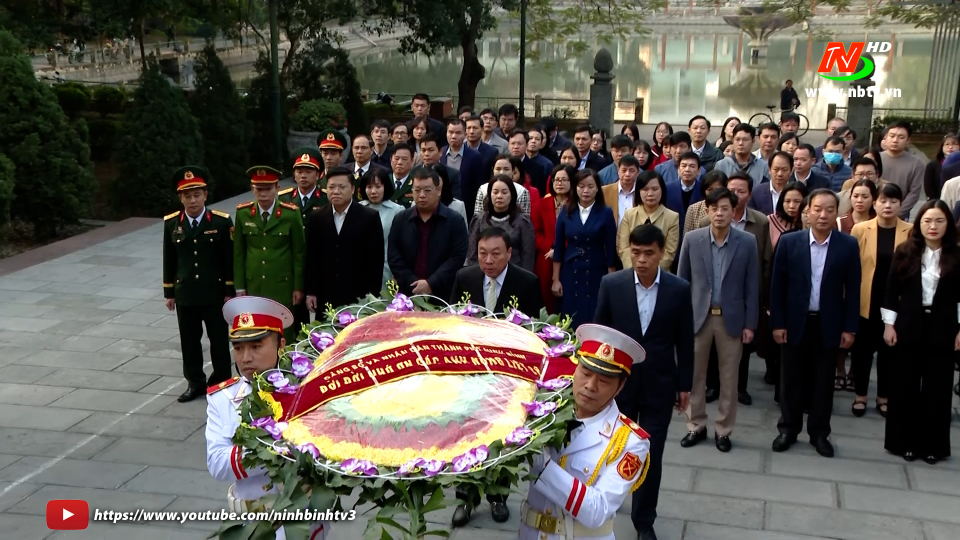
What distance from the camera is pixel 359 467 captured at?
110 inches

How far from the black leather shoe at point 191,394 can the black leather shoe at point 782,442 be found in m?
4.19

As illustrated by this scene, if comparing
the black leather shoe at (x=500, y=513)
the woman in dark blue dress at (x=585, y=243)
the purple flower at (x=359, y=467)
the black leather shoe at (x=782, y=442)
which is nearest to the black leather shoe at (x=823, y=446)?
the black leather shoe at (x=782, y=442)

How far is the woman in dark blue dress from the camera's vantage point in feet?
22.8

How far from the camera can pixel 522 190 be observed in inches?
295

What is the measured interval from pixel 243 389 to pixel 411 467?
114 cm

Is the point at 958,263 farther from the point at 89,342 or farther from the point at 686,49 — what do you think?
the point at 686,49

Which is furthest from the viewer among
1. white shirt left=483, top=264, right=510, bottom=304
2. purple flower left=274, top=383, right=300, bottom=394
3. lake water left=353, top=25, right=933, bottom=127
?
lake water left=353, top=25, right=933, bottom=127

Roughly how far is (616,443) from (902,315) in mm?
3440

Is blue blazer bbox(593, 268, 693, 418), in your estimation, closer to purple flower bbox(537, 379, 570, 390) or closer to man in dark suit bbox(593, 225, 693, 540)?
man in dark suit bbox(593, 225, 693, 540)

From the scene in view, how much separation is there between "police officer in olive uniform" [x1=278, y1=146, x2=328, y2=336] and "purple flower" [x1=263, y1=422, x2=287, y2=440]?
4069 mm

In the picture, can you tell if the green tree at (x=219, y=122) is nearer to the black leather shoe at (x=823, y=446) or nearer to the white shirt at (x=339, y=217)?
the white shirt at (x=339, y=217)

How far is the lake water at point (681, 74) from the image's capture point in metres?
29.3

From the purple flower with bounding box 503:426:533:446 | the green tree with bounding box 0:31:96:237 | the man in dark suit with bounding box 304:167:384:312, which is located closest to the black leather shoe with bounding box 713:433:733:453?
the man in dark suit with bounding box 304:167:384:312

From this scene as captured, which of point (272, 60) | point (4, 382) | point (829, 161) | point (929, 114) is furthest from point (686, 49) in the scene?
point (4, 382)
